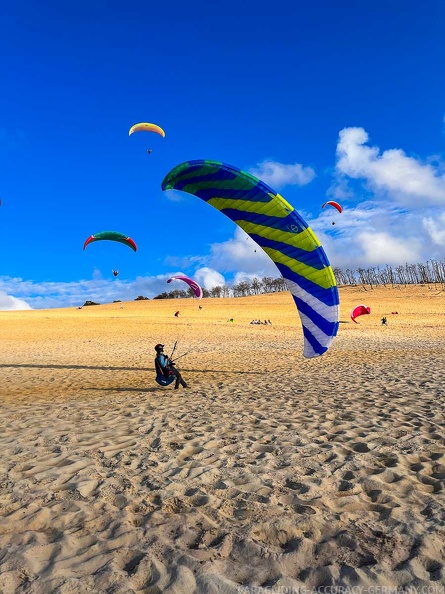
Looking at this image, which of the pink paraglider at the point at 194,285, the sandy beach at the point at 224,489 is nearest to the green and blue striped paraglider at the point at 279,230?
the sandy beach at the point at 224,489

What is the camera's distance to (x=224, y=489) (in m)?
4.32

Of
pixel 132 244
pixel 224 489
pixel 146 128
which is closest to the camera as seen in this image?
pixel 224 489

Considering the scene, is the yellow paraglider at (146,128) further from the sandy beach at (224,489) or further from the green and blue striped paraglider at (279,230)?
the sandy beach at (224,489)

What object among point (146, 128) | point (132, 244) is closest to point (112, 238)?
point (132, 244)

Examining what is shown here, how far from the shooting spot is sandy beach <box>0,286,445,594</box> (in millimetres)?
2982

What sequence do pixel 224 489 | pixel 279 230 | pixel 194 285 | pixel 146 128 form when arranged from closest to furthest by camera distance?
1. pixel 224 489
2. pixel 279 230
3. pixel 146 128
4. pixel 194 285

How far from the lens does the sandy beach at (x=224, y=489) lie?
2.98m

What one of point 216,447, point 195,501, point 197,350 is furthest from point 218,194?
point 197,350

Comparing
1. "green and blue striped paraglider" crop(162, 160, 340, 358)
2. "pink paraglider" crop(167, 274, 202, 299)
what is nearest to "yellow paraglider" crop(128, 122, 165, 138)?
"green and blue striped paraglider" crop(162, 160, 340, 358)

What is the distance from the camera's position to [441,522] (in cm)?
350

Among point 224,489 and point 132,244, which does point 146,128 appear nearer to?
point 132,244

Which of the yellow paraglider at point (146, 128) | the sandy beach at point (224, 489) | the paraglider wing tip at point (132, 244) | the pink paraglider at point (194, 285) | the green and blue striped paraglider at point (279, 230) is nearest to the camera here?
the sandy beach at point (224, 489)

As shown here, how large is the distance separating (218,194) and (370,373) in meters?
7.02

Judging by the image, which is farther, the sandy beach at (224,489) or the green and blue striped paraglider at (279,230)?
the green and blue striped paraglider at (279,230)
